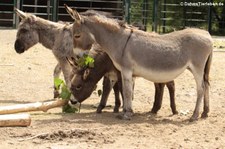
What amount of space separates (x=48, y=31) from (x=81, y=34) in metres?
2.51

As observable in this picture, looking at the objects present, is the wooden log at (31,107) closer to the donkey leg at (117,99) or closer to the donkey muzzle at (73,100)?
the donkey muzzle at (73,100)

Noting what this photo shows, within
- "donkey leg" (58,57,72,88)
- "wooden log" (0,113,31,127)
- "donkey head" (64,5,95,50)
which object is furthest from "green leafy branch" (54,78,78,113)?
"wooden log" (0,113,31,127)

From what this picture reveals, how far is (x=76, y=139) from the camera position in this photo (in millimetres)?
6840

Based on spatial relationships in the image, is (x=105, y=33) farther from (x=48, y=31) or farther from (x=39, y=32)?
(x=39, y=32)

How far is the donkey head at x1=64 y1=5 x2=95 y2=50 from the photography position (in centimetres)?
834

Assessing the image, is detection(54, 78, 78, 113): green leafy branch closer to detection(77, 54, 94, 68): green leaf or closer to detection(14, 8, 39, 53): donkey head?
detection(77, 54, 94, 68): green leaf

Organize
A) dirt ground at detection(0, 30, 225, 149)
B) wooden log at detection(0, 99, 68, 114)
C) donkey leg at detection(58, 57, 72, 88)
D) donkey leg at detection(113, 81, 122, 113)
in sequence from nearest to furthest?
dirt ground at detection(0, 30, 225, 149) → wooden log at detection(0, 99, 68, 114) → donkey leg at detection(113, 81, 122, 113) → donkey leg at detection(58, 57, 72, 88)

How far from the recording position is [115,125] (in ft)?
25.3

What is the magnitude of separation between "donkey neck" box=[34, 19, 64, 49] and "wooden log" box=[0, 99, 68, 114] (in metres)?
2.12

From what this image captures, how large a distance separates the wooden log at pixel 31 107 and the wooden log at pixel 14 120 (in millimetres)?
487

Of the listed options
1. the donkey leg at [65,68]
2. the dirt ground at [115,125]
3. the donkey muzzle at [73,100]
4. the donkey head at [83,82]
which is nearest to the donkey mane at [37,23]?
the donkey leg at [65,68]

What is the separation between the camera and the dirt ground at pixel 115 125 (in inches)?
267

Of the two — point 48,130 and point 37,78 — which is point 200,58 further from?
point 37,78

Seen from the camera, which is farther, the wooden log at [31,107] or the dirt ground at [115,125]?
the wooden log at [31,107]
